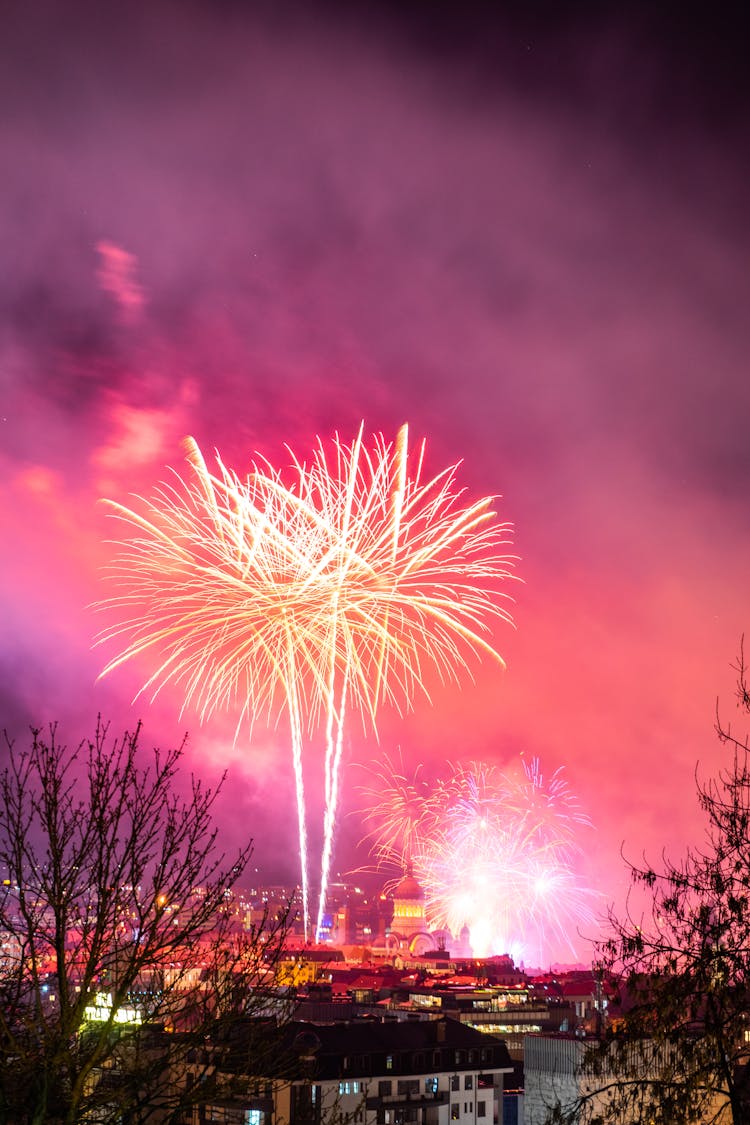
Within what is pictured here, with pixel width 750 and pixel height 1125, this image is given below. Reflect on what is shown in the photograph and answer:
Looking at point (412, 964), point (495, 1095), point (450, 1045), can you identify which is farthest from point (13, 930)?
point (412, 964)

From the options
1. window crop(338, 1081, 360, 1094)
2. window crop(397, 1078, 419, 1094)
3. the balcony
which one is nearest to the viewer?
window crop(338, 1081, 360, 1094)

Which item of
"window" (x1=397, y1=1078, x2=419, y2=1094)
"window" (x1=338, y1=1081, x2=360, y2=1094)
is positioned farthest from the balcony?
"window" (x1=338, y1=1081, x2=360, y2=1094)

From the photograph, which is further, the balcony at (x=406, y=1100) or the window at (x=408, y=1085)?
the window at (x=408, y=1085)

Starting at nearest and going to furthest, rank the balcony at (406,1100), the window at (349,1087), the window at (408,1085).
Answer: the window at (349,1087) < the balcony at (406,1100) < the window at (408,1085)

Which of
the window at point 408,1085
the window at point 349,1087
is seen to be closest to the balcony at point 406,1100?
the window at point 408,1085

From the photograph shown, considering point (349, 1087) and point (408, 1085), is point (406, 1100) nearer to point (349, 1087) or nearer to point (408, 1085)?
point (408, 1085)

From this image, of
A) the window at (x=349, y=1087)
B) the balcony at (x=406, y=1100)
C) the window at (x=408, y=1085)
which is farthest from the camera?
the window at (x=408, y=1085)

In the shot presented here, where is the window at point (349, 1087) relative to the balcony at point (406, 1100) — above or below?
above

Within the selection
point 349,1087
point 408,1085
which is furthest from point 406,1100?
point 349,1087

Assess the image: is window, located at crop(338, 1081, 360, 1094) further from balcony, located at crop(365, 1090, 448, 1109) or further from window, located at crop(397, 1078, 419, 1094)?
window, located at crop(397, 1078, 419, 1094)

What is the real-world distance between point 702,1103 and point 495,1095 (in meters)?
51.3

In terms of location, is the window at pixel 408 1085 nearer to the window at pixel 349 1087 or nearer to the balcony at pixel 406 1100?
the balcony at pixel 406 1100

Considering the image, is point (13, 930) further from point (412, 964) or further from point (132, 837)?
point (412, 964)

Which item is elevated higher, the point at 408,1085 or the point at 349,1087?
the point at 408,1085
